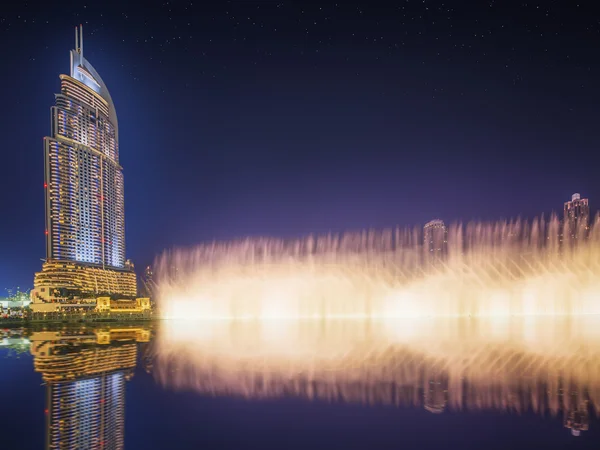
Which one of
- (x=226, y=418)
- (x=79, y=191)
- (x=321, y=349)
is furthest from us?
(x=79, y=191)

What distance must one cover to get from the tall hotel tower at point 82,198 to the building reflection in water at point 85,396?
82671 millimetres

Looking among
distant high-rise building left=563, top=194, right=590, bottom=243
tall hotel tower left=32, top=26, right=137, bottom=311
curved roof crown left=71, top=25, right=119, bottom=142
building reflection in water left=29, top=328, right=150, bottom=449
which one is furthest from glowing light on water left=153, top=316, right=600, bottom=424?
curved roof crown left=71, top=25, right=119, bottom=142

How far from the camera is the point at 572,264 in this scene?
4550cm

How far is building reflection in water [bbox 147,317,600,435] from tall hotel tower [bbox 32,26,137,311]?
275ft

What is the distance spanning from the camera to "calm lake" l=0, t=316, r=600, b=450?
785cm


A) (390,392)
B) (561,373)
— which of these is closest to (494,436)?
(390,392)

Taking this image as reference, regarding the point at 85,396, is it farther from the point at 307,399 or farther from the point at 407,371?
the point at 407,371

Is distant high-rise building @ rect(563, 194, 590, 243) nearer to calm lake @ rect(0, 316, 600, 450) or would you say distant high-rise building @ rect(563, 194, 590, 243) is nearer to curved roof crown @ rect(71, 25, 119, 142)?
calm lake @ rect(0, 316, 600, 450)

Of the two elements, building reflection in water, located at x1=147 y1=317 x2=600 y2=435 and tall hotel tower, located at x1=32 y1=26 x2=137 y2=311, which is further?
tall hotel tower, located at x1=32 y1=26 x2=137 y2=311

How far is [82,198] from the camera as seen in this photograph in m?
98.2

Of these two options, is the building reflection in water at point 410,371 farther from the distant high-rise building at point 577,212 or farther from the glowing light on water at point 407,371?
the distant high-rise building at point 577,212

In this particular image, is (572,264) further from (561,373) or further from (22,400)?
(22,400)

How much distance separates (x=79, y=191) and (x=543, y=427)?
10802cm

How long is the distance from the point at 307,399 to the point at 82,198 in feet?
339
